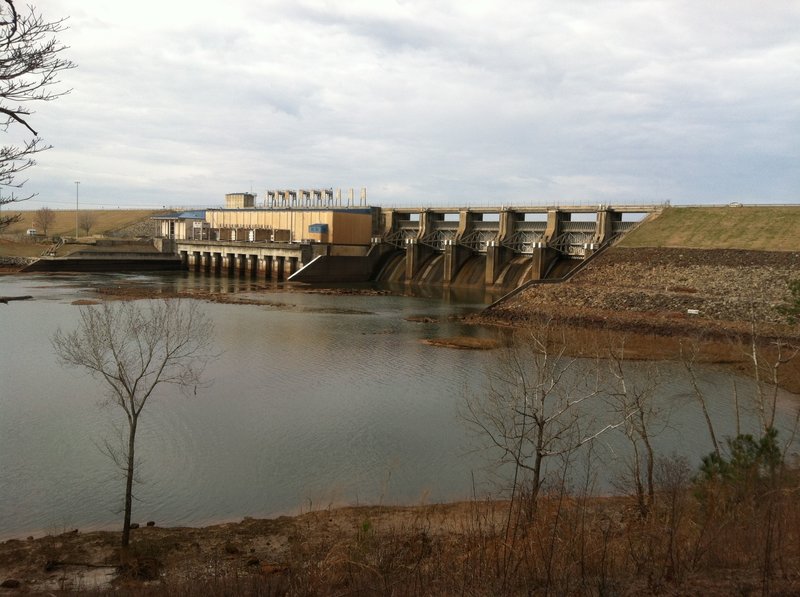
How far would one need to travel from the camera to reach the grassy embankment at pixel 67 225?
293 ft

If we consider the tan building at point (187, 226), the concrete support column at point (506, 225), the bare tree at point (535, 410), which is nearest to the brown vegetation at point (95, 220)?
the tan building at point (187, 226)

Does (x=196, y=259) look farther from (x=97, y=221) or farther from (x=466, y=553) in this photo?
(x=466, y=553)

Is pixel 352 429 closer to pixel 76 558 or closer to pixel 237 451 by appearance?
pixel 237 451

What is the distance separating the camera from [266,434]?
1859cm

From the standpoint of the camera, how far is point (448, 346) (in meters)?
32.9

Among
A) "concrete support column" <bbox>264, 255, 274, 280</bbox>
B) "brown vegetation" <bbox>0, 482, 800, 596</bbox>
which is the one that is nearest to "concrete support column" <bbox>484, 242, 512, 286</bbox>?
"concrete support column" <bbox>264, 255, 274, 280</bbox>

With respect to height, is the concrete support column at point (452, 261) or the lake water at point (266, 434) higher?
the concrete support column at point (452, 261)

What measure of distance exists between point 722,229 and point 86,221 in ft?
354

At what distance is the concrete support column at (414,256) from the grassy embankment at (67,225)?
49247 mm

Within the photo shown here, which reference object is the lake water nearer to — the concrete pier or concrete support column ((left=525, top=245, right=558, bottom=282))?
concrete support column ((left=525, top=245, right=558, bottom=282))

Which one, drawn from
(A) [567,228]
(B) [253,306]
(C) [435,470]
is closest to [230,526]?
(C) [435,470]

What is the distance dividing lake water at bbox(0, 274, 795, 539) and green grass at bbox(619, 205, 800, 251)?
23.9 m

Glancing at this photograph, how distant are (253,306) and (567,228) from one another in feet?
92.7

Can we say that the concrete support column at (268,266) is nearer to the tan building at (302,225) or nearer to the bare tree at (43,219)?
the tan building at (302,225)
